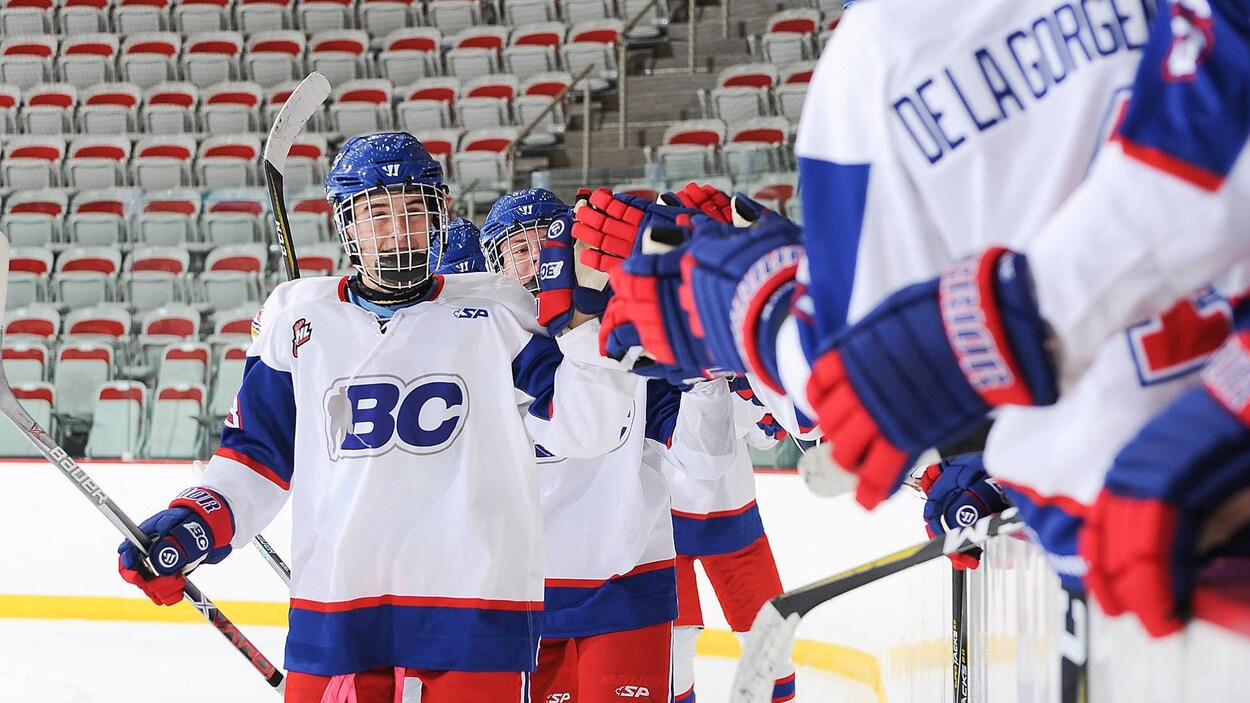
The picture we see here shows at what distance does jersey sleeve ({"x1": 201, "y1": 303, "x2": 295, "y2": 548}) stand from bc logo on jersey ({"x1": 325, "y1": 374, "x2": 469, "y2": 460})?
0.14m

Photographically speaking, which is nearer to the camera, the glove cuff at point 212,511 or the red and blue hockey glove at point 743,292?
the red and blue hockey glove at point 743,292

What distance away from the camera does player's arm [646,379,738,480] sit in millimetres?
2660

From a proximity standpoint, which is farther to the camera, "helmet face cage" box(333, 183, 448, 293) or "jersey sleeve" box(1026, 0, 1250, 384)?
"helmet face cage" box(333, 183, 448, 293)

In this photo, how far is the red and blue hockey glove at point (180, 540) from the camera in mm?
1986

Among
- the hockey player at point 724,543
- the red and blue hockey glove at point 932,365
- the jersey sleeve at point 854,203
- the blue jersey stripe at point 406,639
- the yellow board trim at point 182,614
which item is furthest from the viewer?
the yellow board trim at point 182,614

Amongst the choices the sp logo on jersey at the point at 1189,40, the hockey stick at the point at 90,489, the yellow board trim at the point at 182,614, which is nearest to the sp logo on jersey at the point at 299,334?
the hockey stick at the point at 90,489

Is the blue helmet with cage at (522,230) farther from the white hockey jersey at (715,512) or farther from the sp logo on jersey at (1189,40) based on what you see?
the sp logo on jersey at (1189,40)

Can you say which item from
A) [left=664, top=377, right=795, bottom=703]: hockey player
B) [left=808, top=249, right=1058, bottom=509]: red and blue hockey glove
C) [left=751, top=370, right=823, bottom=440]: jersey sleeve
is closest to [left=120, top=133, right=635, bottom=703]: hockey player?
[left=751, top=370, right=823, bottom=440]: jersey sleeve

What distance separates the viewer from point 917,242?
0.97m

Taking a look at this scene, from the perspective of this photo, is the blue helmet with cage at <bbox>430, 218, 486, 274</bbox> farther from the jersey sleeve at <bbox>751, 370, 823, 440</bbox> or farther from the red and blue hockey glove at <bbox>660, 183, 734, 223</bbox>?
the jersey sleeve at <bbox>751, 370, 823, 440</bbox>

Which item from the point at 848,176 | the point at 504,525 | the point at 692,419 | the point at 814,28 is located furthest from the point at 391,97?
the point at 848,176

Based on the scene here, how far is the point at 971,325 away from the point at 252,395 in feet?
4.91

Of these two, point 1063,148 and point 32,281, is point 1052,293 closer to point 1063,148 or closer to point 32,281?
point 1063,148

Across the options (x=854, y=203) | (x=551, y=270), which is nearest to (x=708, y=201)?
(x=551, y=270)
